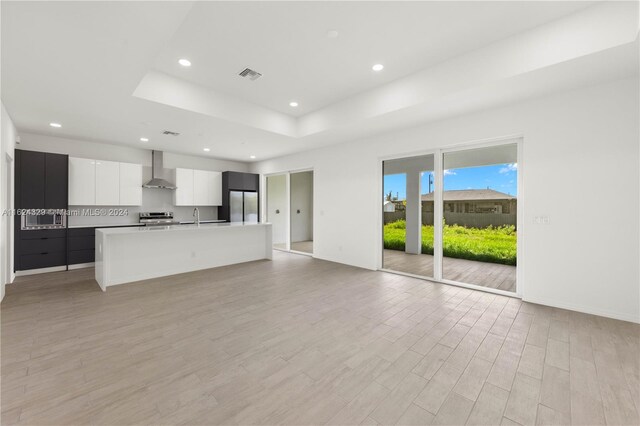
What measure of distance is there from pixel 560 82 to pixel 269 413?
4.31m

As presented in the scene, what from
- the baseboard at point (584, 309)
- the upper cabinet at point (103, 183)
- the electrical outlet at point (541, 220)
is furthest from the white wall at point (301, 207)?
the baseboard at point (584, 309)

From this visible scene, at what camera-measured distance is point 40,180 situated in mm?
5070

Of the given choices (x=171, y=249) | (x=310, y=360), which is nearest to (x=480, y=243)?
(x=310, y=360)

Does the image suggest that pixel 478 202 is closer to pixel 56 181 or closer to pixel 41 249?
pixel 56 181

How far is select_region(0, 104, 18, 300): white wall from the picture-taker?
12.6ft

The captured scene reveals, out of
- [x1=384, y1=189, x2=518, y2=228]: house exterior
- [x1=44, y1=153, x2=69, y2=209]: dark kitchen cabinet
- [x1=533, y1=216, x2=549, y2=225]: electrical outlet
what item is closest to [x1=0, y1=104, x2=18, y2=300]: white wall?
[x1=44, y1=153, x2=69, y2=209]: dark kitchen cabinet

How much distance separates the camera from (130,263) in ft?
14.9

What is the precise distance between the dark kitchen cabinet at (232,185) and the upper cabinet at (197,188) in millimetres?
178

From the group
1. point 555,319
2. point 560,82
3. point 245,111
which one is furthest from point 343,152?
point 555,319

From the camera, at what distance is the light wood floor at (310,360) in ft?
5.64

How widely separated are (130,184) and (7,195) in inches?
80.1

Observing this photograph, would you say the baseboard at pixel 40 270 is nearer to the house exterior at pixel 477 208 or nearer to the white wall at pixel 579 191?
the house exterior at pixel 477 208

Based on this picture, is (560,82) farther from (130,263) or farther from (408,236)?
(130,263)

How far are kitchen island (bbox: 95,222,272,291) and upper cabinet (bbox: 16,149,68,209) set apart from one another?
1629mm
